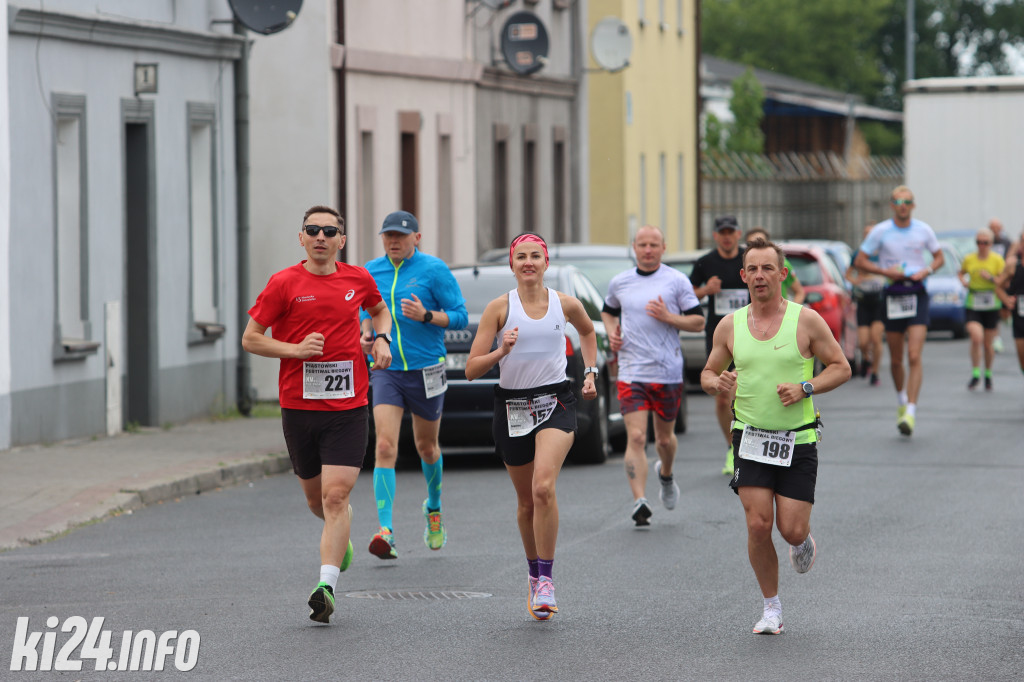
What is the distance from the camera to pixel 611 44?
33.4m

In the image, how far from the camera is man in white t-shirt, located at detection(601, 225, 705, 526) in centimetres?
1240

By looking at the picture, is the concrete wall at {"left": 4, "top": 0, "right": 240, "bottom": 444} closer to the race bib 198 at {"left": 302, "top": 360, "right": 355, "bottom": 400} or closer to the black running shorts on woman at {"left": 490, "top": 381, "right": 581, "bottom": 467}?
the race bib 198 at {"left": 302, "top": 360, "right": 355, "bottom": 400}

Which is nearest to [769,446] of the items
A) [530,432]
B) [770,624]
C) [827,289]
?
[770,624]

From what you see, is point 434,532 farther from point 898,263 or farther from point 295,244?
point 295,244

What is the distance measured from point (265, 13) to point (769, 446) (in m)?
12.4

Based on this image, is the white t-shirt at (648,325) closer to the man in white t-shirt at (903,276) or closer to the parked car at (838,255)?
the man in white t-shirt at (903,276)

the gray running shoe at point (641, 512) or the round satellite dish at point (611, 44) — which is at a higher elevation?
the round satellite dish at point (611, 44)

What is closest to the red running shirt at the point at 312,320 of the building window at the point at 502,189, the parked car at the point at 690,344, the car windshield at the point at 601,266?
the car windshield at the point at 601,266

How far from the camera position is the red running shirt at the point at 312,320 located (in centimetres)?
906

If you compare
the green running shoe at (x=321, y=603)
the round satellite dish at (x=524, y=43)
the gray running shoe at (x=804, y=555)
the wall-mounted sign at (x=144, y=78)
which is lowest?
the green running shoe at (x=321, y=603)

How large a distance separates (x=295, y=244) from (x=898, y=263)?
7808 millimetres

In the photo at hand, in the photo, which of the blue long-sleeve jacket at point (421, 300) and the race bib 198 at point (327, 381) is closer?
the race bib 198 at point (327, 381)

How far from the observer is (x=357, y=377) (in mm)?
9156

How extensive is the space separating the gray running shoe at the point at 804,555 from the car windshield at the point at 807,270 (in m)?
16.4
